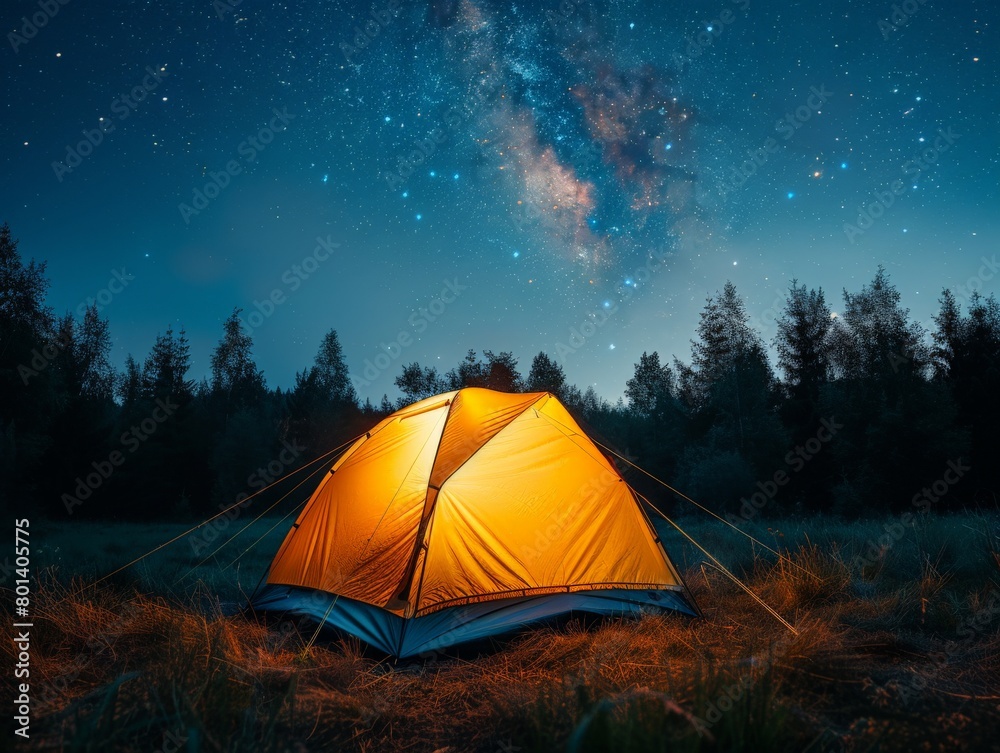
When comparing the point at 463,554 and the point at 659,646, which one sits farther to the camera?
the point at 463,554

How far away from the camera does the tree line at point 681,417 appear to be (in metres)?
20.2

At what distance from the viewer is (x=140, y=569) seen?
7102 mm

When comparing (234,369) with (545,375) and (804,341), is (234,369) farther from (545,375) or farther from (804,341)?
(804,341)

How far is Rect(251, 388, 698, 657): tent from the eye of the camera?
15.2 feet

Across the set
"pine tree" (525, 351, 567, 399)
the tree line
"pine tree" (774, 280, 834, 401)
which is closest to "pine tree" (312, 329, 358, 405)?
the tree line

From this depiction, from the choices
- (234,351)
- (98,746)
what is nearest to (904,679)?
(98,746)

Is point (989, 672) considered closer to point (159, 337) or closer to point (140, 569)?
point (140, 569)

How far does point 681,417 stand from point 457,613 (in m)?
30.8

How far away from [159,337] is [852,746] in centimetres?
4478

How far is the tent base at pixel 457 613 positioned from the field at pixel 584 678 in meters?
0.14

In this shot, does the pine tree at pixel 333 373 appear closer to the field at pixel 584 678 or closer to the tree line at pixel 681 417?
the tree line at pixel 681 417

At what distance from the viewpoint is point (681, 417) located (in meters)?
32.8

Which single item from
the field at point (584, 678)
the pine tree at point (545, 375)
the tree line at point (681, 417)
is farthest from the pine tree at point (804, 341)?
the field at point (584, 678)

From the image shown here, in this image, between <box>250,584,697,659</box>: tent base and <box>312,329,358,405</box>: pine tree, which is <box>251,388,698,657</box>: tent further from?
<box>312,329,358,405</box>: pine tree
